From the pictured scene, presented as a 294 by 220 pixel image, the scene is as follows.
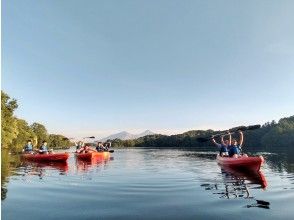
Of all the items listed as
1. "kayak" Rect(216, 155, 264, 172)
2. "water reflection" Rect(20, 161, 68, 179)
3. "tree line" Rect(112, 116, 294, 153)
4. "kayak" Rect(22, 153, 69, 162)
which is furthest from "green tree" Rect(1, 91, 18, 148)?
"tree line" Rect(112, 116, 294, 153)

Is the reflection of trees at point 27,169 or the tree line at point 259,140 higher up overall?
the tree line at point 259,140

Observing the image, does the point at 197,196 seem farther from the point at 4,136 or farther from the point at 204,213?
the point at 4,136

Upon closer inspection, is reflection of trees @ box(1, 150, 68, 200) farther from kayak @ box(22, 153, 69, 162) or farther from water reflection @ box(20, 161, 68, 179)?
kayak @ box(22, 153, 69, 162)

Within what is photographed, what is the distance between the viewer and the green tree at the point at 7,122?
2502 inches

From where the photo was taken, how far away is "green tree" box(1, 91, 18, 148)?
63547 millimetres

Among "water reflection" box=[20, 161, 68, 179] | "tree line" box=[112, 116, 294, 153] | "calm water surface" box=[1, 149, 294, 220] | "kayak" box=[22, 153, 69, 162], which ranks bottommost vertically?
"calm water surface" box=[1, 149, 294, 220]

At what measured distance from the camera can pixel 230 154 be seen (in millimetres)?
27250

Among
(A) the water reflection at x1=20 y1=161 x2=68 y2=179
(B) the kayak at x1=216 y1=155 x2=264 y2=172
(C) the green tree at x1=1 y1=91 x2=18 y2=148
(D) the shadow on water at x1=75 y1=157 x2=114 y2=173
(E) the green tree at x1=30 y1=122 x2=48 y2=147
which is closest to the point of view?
(A) the water reflection at x1=20 y1=161 x2=68 y2=179

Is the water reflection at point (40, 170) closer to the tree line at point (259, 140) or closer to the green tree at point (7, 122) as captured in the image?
the green tree at point (7, 122)

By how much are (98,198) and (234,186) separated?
288 inches

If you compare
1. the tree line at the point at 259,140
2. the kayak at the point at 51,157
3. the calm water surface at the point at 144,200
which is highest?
the tree line at the point at 259,140

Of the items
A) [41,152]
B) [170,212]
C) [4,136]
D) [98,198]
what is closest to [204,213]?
[170,212]

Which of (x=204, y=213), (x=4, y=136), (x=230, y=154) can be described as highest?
(x=4, y=136)

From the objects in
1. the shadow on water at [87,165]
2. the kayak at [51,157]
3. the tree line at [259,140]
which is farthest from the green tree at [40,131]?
the kayak at [51,157]
